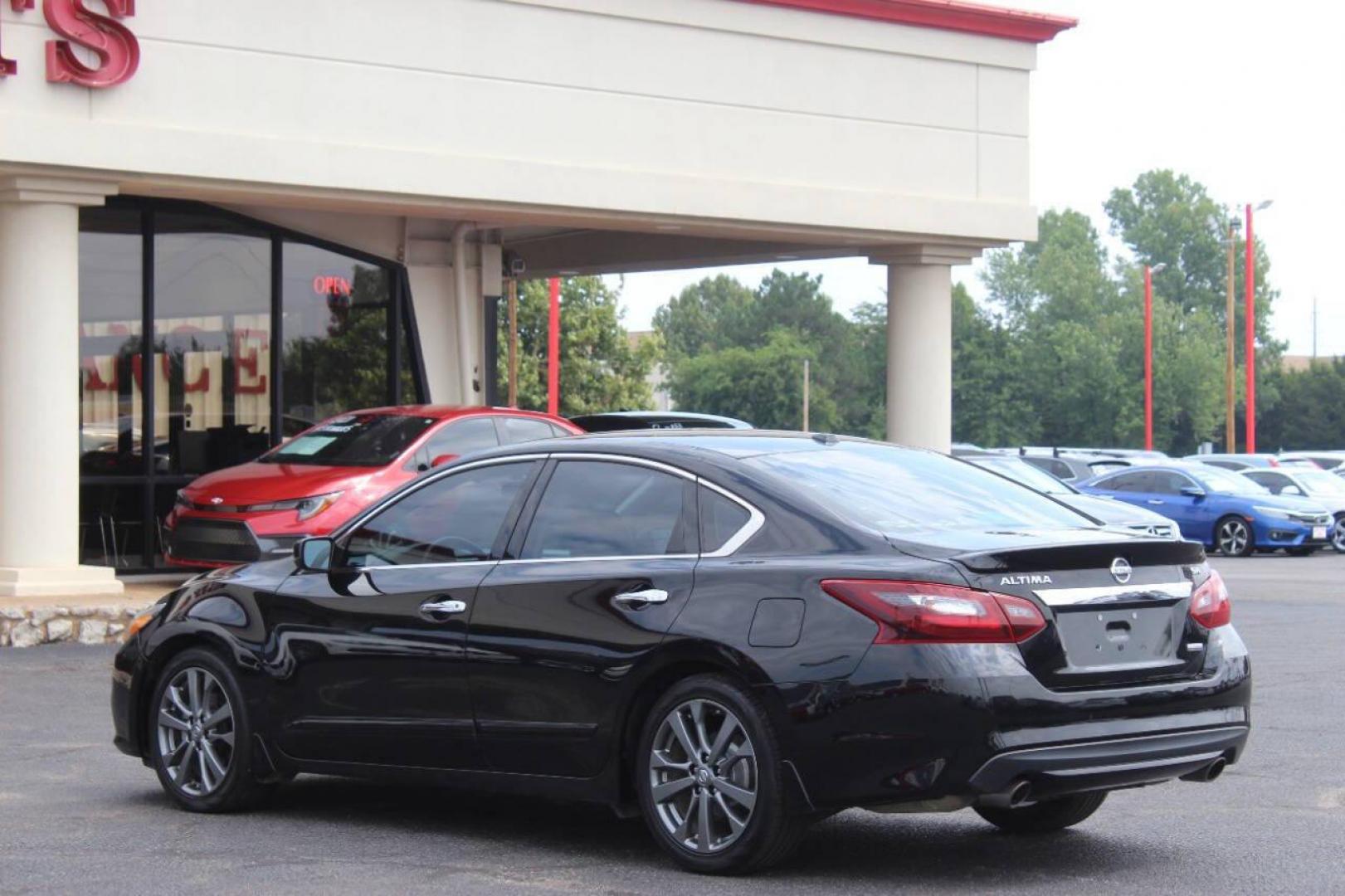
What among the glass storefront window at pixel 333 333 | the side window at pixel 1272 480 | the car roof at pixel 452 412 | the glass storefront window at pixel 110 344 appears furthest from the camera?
the side window at pixel 1272 480

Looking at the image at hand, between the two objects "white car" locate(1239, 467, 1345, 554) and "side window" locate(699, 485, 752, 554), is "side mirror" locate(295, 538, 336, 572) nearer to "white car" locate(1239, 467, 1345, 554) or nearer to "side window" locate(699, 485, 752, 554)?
"side window" locate(699, 485, 752, 554)

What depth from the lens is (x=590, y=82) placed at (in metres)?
18.5

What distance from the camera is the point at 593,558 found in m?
7.21

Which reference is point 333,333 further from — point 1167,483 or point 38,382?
point 1167,483

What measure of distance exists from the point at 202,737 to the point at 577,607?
206cm

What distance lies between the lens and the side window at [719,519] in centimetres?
692

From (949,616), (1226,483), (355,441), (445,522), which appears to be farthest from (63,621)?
(1226,483)

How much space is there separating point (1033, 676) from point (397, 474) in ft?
35.3

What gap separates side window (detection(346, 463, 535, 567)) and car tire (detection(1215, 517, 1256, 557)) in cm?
2446

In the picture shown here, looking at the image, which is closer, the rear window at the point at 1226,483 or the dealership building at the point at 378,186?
the dealership building at the point at 378,186

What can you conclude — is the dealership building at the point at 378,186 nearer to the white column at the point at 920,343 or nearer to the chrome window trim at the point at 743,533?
the white column at the point at 920,343

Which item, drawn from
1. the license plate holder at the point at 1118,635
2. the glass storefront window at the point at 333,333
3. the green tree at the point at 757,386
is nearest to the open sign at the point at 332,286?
the glass storefront window at the point at 333,333

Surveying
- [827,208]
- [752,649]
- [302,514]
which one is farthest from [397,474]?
[752,649]

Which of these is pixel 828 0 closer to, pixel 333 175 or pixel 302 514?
pixel 333 175
